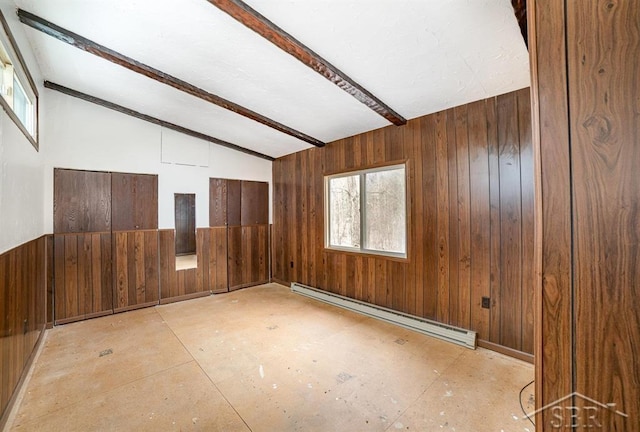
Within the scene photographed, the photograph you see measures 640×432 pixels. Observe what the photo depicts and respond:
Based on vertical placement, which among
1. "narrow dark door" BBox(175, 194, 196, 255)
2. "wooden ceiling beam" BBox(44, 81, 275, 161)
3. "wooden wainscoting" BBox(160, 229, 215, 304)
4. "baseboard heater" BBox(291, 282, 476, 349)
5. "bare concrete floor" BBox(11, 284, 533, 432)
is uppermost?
"wooden ceiling beam" BBox(44, 81, 275, 161)

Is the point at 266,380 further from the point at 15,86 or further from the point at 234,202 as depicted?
the point at 234,202

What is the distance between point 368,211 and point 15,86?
3598 mm

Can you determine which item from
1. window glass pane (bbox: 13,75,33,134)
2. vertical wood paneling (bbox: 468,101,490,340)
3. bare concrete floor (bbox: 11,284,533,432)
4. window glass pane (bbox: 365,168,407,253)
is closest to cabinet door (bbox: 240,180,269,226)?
bare concrete floor (bbox: 11,284,533,432)

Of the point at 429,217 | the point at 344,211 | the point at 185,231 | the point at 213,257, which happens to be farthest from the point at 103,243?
the point at 429,217

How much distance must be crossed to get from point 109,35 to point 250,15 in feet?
4.48

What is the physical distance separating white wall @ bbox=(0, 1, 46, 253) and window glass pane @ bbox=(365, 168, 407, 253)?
10.9 ft

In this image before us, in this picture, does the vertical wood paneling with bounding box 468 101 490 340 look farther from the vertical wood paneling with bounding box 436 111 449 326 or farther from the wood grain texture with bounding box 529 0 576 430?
the wood grain texture with bounding box 529 0 576 430

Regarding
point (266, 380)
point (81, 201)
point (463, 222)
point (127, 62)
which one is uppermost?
point (127, 62)

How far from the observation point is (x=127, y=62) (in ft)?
8.13

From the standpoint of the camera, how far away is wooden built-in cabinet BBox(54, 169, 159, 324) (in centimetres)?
331

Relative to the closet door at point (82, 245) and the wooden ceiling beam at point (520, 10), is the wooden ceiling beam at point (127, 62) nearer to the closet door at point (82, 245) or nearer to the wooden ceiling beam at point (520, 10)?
the closet door at point (82, 245)

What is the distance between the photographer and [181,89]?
2816mm

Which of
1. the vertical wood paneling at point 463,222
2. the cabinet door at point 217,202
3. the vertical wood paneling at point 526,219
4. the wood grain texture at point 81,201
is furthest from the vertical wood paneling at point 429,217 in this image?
the wood grain texture at point 81,201
